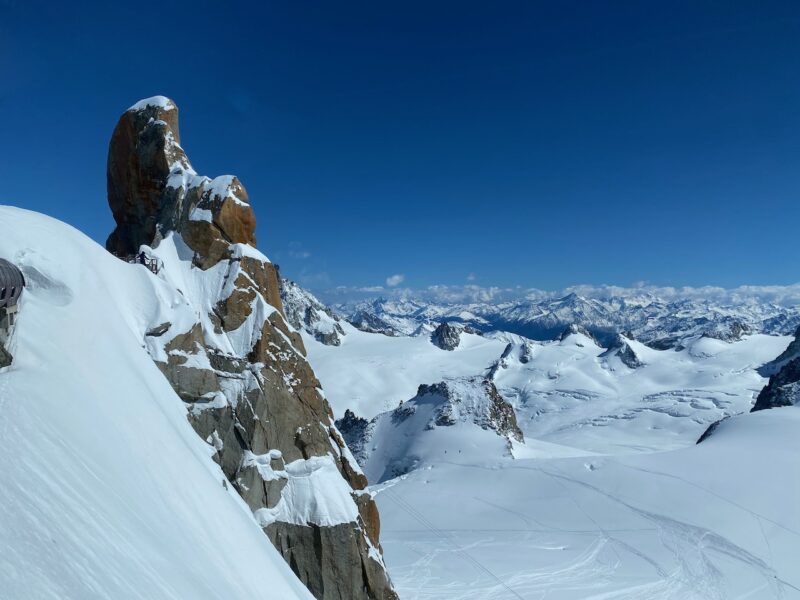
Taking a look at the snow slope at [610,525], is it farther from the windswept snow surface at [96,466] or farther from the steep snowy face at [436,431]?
the windswept snow surface at [96,466]

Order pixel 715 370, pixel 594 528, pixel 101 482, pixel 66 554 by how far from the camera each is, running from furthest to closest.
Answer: pixel 715 370 < pixel 594 528 < pixel 101 482 < pixel 66 554

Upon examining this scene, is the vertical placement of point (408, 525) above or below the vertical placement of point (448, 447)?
below

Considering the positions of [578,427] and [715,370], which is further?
[715,370]

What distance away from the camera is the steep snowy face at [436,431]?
5862cm

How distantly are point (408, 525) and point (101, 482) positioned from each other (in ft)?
119

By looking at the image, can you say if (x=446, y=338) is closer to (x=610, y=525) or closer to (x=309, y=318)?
(x=309, y=318)

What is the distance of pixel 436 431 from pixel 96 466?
190 feet

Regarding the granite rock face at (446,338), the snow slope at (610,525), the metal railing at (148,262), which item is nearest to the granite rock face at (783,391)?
the snow slope at (610,525)

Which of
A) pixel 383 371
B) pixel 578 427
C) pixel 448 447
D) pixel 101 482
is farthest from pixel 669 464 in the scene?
pixel 383 371

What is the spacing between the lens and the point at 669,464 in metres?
44.7

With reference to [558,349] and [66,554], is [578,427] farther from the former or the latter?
[66,554]

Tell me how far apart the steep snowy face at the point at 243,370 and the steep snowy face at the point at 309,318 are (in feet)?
388

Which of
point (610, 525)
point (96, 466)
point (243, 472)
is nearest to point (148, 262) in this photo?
point (243, 472)

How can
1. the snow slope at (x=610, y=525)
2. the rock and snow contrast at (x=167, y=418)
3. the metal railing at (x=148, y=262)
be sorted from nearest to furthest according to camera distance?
the rock and snow contrast at (x=167, y=418)
the metal railing at (x=148, y=262)
the snow slope at (x=610, y=525)
